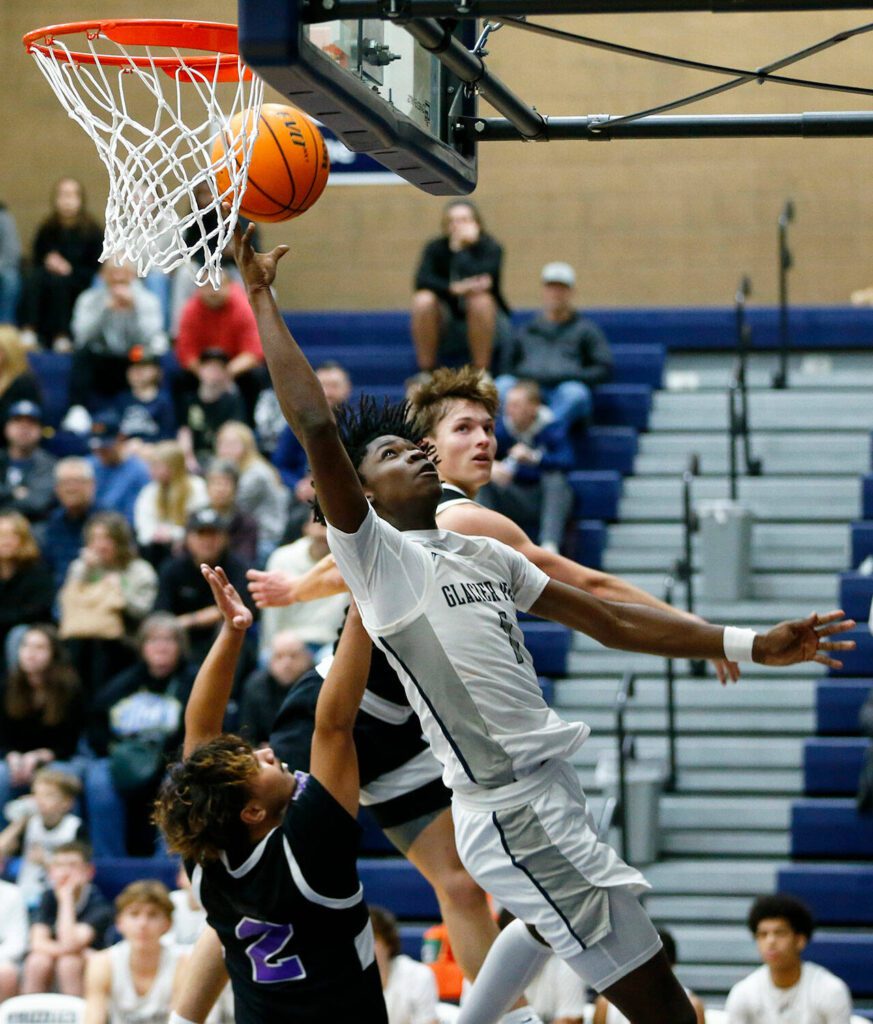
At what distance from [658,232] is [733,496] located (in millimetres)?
3796

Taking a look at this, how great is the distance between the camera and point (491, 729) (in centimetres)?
431

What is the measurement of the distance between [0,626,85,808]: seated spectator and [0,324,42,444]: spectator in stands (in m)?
2.72

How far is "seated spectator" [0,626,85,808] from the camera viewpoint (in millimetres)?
10008

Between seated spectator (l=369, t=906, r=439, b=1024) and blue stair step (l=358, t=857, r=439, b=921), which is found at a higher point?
seated spectator (l=369, t=906, r=439, b=1024)

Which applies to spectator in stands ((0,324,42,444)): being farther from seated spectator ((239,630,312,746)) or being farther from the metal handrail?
the metal handrail

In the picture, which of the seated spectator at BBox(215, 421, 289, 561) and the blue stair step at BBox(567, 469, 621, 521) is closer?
the seated spectator at BBox(215, 421, 289, 561)

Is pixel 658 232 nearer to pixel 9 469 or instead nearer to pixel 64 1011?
pixel 9 469

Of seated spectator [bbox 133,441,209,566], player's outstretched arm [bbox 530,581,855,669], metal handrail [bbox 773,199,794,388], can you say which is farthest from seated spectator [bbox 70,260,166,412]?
player's outstretched arm [bbox 530,581,855,669]

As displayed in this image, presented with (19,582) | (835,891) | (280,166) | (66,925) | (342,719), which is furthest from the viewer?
(19,582)

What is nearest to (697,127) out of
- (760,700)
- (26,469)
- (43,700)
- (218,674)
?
(218,674)

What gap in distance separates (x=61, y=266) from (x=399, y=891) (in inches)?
250

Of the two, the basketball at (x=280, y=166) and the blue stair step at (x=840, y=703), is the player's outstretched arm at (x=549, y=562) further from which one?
the blue stair step at (x=840, y=703)

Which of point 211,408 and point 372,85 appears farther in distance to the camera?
point 211,408

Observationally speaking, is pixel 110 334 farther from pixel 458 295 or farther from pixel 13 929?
pixel 13 929
